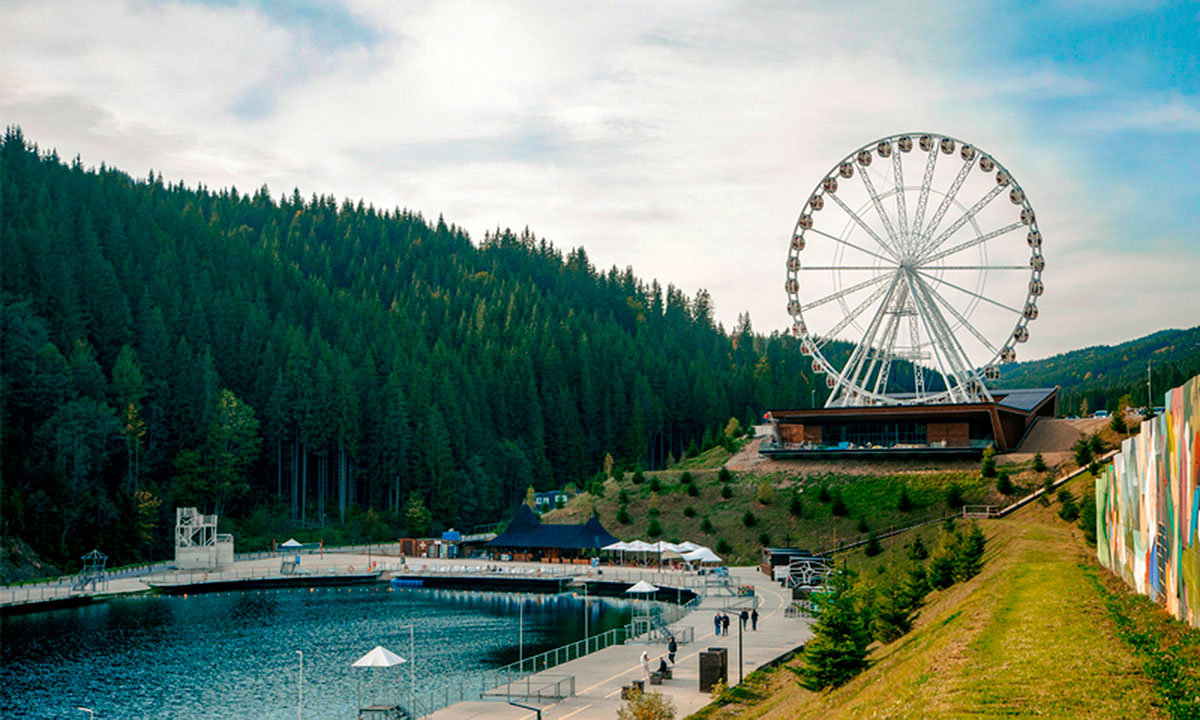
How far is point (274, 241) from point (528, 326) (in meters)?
52.7

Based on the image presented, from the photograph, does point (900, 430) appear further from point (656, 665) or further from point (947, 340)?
point (656, 665)

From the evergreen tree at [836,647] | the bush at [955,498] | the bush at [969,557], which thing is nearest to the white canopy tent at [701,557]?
the bush at [955,498]

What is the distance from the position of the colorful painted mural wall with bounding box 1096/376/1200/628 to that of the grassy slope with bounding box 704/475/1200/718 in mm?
629

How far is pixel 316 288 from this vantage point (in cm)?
14712

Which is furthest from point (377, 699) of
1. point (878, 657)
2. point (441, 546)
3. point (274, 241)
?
point (274, 241)

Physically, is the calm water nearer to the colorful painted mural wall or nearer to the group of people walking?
the group of people walking

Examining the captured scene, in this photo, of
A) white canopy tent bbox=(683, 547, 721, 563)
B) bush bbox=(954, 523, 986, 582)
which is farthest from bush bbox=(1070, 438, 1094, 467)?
bush bbox=(954, 523, 986, 582)

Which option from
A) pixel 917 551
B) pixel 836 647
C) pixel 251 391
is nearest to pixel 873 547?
pixel 917 551

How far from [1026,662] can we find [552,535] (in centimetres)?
6197

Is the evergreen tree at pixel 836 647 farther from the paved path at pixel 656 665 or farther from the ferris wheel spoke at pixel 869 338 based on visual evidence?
the ferris wheel spoke at pixel 869 338

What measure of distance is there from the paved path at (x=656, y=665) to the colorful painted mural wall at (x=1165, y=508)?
13.0m

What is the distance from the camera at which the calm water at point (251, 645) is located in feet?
115

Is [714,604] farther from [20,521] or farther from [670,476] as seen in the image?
[20,521]

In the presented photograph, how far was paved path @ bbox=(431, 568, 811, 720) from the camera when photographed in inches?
1180
